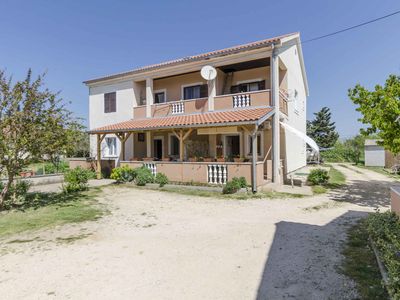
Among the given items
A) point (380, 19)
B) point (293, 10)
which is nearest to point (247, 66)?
point (293, 10)

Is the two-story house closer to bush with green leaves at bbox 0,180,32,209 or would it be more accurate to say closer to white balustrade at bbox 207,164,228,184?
white balustrade at bbox 207,164,228,184

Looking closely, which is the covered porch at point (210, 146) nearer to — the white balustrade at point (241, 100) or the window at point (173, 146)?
the window at point (173, 146)

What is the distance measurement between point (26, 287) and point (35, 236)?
118 inches

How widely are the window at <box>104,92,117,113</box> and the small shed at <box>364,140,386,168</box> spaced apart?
3062cm

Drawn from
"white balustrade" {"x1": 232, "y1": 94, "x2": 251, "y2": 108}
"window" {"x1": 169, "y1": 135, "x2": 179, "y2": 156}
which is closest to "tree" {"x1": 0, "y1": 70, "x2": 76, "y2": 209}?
"white balustrade" {"x1": 232, "y1": 94, "x2": 251, "y2": 108}

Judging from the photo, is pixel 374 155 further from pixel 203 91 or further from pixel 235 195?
pixel 235 195

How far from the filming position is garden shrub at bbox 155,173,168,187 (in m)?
14.8

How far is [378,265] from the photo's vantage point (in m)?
4.59

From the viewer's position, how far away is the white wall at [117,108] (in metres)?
21.0

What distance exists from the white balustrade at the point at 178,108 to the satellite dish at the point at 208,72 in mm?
3053

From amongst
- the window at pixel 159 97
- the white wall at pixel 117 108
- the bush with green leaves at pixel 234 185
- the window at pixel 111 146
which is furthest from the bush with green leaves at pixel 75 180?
the window at pixel 159 97

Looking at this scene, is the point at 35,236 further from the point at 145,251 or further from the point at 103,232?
the point at 145,251

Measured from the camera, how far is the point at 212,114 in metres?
15.9

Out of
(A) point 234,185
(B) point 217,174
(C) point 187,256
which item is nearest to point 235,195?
(A) point 234,185
